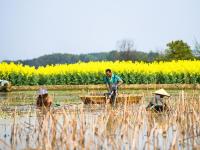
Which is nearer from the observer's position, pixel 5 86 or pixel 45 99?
pixel 45 99

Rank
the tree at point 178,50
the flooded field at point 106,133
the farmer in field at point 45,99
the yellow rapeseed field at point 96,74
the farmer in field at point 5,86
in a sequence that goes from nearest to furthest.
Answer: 1. the flooded field at point 106,133
2. the farmer in field at point 45,99
3. the farmer in field at point 5,86
4. the yellow rapeseed field at point 96,74
5. the tree at point 178,50

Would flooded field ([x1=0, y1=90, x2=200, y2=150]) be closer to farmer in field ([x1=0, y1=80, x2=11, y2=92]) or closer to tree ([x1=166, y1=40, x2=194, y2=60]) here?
farmer in field ([x1=0, y1=80, x2=11, y2=92])

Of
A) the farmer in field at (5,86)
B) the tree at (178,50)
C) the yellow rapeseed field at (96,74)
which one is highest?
the tree at (178,50)

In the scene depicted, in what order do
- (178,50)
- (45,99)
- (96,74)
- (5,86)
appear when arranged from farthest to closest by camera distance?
(178,50) → (96,74) → (5,86) → (45,99)

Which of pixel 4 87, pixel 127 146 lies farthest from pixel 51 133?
pixel 4 87

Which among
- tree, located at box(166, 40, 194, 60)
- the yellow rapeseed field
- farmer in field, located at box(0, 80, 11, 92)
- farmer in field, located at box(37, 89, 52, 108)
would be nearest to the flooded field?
farmer in field, located at box(37, 89, 52, 108)

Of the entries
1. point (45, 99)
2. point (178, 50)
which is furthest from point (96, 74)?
point (45, 99)

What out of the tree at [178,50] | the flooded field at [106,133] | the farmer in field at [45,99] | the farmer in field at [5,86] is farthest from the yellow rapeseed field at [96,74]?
the flooded field at [106,133]

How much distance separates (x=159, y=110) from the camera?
1502cm

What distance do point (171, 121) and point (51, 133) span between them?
2.76m

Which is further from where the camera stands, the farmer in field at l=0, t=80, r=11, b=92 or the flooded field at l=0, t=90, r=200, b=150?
the farmer in field at l=0, t=80, r=11, b=92

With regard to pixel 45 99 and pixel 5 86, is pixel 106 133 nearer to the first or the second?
pixel 45 99

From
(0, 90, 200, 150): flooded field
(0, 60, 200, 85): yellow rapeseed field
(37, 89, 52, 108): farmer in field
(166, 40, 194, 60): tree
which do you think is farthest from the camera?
(166, 40, 194, 60): tree

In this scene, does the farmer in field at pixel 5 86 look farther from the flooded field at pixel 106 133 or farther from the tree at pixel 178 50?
the tree at pixel 178 50
